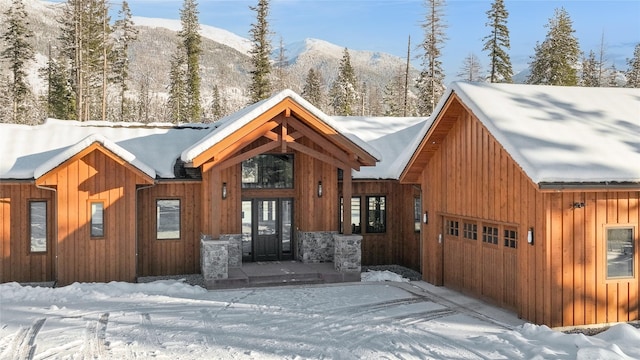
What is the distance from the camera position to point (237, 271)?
49.4 ft

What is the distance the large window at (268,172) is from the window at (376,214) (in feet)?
9.11

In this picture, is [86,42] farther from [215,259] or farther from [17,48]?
[215,259]

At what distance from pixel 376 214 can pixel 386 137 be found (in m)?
3.27

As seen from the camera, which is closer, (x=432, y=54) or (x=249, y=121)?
(x=249, y=121)

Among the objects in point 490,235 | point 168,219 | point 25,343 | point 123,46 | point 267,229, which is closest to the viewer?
point 25,343

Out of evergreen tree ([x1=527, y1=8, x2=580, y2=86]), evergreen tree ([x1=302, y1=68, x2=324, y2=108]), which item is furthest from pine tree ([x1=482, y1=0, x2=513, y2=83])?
evergreen tree ([x1=302, y1=68, x2=324, y2=108])

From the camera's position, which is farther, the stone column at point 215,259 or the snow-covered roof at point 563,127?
the stone column at point 215,259

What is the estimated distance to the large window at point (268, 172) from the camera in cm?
1612

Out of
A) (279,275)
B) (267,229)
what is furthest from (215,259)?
(267,229)

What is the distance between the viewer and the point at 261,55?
41031 mm

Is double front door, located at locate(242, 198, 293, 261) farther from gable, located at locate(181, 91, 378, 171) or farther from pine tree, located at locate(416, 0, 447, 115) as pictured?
pine tree, located at locate(416, 0, 447, 115)

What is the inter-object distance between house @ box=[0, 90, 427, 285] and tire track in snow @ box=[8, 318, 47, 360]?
13.3 ft

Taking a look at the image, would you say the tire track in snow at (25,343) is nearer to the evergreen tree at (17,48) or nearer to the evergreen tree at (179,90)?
the evergreen tree at (17,48)

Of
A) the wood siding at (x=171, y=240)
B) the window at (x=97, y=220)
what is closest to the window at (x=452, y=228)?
the wood siding at (x=171, y=240)
